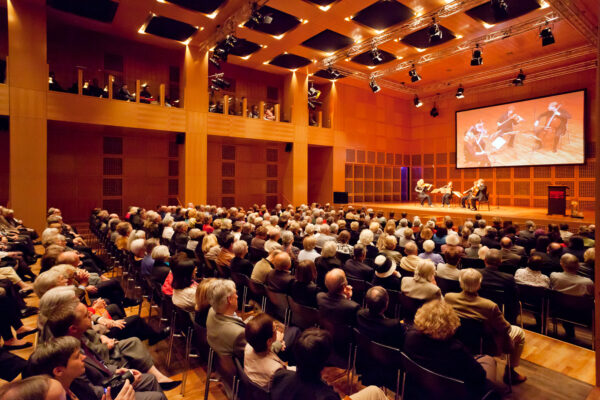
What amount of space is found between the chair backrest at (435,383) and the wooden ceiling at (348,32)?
29.6ft

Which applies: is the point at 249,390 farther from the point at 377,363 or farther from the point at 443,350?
the point at 443,350

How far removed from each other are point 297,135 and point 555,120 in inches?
399

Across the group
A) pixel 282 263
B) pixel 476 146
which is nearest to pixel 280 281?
pixel 282 263

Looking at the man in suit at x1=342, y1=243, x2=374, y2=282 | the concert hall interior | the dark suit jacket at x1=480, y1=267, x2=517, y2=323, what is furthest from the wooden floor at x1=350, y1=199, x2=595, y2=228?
the man in suit at x1=342, y1=243, x2=374, y2=282

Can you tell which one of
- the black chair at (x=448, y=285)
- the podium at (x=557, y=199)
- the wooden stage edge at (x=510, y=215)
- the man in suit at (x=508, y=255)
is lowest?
the black chair at (x=448, y=285)

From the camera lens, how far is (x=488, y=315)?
2715 mm

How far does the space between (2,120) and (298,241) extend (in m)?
9.12

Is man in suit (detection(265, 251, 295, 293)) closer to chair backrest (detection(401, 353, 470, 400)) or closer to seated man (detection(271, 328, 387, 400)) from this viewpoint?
chair backrest (detection(401, 353, 470, 400))

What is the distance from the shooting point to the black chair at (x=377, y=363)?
2.29 meters

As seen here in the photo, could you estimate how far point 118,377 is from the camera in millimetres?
2072

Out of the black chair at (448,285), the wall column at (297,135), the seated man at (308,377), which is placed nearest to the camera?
the seated man at (308,377)

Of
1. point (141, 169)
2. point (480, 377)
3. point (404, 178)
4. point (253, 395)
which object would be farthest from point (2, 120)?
point (404, 178)

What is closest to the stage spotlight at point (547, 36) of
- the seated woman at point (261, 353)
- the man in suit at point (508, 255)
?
the man in suit at point (508, 255)

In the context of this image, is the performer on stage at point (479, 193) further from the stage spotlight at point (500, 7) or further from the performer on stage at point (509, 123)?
the stage spotlight at point (500, 7)
